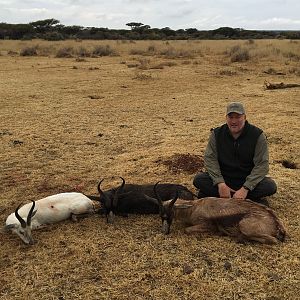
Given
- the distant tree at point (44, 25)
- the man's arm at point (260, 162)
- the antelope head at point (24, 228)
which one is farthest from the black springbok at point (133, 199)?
the distant tree at point (44, 25)

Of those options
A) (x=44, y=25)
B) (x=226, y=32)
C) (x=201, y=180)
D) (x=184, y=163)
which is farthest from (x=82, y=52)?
(x=226, y=32)

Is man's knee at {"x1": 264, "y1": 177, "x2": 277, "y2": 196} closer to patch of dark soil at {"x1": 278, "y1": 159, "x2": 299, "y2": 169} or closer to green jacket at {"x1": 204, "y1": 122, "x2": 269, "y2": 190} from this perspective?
green jacket at {"x1": 204, "y1": 122, "x2": 269, "y2": 190}

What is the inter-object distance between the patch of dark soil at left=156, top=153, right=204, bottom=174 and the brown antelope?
2000 millimetres

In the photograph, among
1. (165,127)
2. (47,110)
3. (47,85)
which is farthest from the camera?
(47,85)

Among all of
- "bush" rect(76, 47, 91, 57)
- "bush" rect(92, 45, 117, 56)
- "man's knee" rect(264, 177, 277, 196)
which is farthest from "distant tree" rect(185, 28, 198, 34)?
"man's knee" rect(264, 177, 277, 196)

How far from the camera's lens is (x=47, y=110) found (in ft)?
45.5

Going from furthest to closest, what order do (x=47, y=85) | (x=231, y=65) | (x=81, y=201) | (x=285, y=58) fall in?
(x=285, y=58), (x=231, y=65), (x=47, y=85), (x=81, y=201)

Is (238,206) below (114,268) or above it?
above

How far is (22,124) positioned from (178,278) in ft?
27.2

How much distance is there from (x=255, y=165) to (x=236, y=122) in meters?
0.71

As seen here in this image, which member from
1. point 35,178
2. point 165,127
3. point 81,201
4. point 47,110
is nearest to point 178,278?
point 81,201

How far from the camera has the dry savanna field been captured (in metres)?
4.96

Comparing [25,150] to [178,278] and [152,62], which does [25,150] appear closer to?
[178,278]

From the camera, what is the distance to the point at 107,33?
59.7 meters
